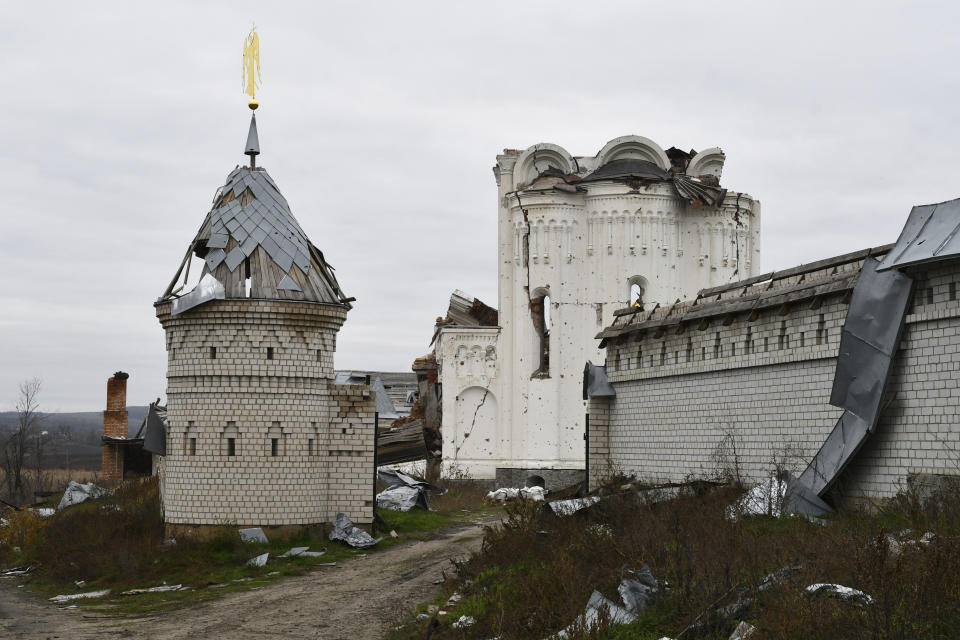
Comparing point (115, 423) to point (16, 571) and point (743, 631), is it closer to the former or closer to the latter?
point (16, 571)

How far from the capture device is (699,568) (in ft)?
40.4

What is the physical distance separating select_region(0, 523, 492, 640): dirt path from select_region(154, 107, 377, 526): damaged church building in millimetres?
2373

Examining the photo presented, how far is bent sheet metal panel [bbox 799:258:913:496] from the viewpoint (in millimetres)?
16109

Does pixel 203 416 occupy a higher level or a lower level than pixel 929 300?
lower

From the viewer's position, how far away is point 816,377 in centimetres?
1820

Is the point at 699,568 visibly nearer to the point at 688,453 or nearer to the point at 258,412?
the point at 688,453

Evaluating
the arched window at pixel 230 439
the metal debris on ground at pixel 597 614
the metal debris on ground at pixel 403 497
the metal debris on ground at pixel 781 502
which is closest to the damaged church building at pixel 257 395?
the arched window at pixel 230 439

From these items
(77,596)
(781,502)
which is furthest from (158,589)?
(781,502)

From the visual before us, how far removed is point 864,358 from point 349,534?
10.6 meters

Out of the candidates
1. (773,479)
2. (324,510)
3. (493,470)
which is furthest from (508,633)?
(493,470)

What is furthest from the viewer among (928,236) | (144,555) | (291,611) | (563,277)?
(563,277)

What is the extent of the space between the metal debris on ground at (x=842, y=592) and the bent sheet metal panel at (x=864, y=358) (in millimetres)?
6053

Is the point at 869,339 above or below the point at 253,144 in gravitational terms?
below

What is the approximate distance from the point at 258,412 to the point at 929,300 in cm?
1242
